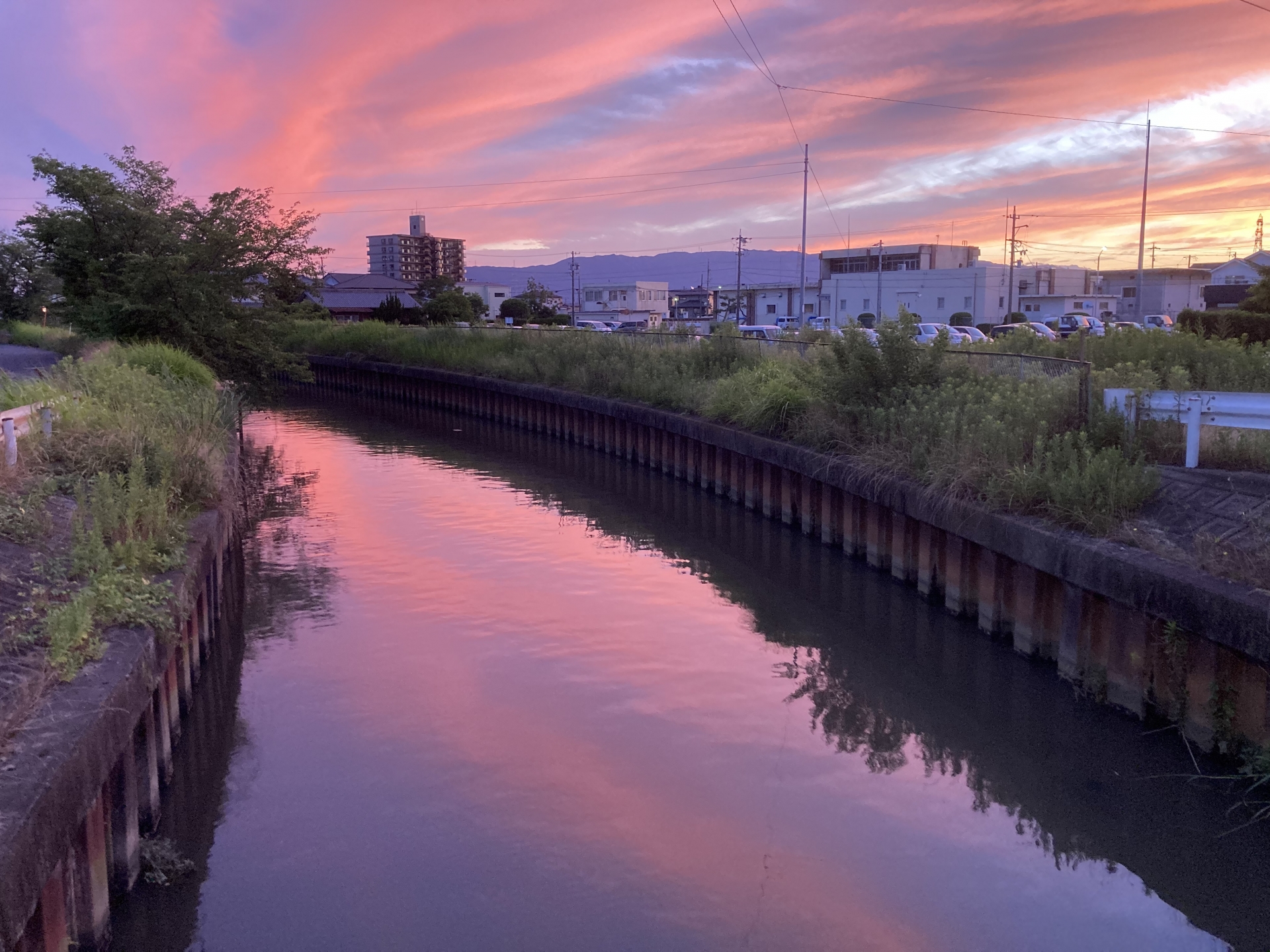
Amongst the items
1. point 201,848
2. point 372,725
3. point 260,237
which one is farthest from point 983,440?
point 260,237

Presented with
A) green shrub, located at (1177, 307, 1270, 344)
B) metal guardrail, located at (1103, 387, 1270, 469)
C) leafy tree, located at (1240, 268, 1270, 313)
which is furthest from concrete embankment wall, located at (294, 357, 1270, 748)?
leafy tree, located at (1240, 268, 1270, 313)

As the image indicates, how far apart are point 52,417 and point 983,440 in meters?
9.01

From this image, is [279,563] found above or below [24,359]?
below

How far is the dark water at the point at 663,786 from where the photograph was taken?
19.0ft

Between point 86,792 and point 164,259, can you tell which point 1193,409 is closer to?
point 86,792

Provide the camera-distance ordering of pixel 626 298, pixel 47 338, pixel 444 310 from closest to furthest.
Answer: pixel 47 338
pixel 444 310
pixel 626 298

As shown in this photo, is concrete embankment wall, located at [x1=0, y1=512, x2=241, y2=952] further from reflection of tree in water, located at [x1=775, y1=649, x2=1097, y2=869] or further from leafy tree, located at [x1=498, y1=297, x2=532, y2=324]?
leafy tree, located at [x1=498, y1=297, x2=532, y2=324]

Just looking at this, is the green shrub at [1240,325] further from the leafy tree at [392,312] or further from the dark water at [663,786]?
the leafy tree at [392,312]

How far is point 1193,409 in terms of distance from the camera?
9312 millimetres

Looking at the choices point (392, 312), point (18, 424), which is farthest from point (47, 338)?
point (18, 424)

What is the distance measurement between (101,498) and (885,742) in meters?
6.25

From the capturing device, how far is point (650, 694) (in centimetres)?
890

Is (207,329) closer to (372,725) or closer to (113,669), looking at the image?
(372,725)

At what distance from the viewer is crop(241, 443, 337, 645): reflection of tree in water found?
11.2 metres
